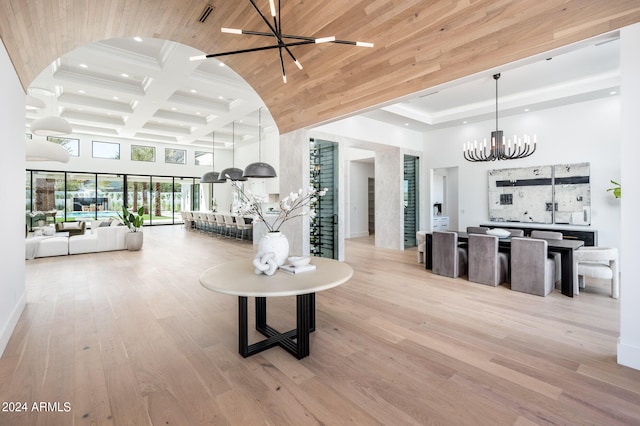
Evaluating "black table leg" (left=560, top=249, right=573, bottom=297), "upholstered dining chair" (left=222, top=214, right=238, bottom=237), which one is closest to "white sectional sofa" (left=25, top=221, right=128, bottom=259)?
"upholstered dining chair" (left=222, top=214, right=238, bottom=237)

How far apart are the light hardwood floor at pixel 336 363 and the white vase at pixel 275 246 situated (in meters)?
0.86

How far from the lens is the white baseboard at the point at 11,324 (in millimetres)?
2655

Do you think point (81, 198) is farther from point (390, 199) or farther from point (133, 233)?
point (390, 199)

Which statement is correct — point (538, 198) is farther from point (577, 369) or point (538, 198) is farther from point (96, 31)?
point (96, 31)

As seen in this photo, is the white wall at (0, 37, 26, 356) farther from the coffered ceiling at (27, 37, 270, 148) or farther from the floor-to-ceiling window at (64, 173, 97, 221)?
the floor-to-ceiling window at (64, 173, 97, 221)

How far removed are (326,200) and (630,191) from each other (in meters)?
4.91

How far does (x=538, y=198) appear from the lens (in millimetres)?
6656

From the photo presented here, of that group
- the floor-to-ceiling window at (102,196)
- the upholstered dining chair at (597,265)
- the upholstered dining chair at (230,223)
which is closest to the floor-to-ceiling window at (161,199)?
the floor-to-ceiling window at (102,196)

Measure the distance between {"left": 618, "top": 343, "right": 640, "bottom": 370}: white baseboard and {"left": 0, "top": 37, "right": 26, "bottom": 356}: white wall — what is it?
5.26m

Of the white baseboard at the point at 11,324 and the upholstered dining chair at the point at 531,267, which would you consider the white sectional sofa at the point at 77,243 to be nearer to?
the white baseboard at the point at 11,324

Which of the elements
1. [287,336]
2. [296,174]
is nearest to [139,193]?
[296,174]

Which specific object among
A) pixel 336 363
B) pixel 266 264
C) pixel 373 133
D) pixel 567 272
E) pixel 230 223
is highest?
pixel 373 133

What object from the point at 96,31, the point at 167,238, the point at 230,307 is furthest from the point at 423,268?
the point at 167,238

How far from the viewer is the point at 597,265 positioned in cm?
423
